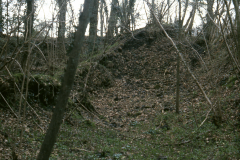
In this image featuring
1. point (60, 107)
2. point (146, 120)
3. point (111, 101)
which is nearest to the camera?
point (60, 107)

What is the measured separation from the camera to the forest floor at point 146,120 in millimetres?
6973

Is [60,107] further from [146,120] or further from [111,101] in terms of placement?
[111,101]

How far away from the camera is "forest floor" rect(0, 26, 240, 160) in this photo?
6973 millimetres

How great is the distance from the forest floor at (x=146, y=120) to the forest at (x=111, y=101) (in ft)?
0.13

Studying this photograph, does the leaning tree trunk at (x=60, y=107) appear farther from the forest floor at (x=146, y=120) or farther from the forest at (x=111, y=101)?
the forest floor at (x=146, y=120)

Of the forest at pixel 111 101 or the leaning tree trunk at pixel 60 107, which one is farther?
the forest at pixel 111 101

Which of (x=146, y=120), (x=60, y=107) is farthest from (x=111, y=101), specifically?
(x=60, y=107)

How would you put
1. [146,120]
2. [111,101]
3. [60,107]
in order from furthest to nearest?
1. [111,101]
2. [146,120]
3. [60,107]

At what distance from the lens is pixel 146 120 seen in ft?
37.5

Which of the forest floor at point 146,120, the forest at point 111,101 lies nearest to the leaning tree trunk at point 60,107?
the forest at point 111,101

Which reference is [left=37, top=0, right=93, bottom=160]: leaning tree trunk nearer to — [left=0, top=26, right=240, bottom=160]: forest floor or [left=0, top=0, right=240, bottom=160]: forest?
[left=0, top=0, right=240, bottom=160]: forest

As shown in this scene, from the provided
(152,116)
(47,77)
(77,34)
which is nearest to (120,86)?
(152,116)

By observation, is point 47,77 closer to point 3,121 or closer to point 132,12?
point 3,121

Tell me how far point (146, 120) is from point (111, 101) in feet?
11.4
